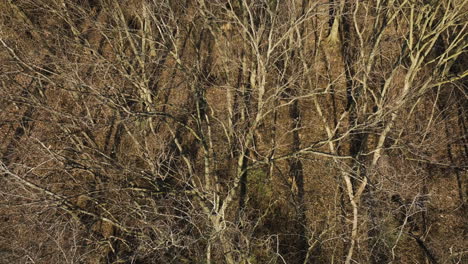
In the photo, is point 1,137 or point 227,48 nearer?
point 227,48

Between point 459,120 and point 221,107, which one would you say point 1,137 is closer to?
point 221,107

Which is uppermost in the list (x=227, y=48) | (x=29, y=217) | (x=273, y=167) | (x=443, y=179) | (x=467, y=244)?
(x=227, y=48)

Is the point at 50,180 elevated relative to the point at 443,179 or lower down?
elevated

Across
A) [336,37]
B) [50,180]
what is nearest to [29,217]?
[50,180]

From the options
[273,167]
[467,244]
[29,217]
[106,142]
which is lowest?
[467,244]

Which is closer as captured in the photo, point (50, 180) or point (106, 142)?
point (50, 180)

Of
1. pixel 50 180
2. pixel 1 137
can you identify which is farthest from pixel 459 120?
pixel 1 137

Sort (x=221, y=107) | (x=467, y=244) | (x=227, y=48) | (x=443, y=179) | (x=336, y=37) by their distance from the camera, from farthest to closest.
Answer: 1. (x=336, y=37)
2. (x=221, y=107)
3. (x=443, y=179)
4. (x=467, y=244)
5. (x=227, y=48)

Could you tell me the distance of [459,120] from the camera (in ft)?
35.1

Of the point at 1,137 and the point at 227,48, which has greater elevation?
the point at 227,48

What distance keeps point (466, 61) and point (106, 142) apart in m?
12.8

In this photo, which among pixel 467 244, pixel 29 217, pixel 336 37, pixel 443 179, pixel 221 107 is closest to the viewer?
pixel 29 217

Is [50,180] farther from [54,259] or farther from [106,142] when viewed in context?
[54,259]

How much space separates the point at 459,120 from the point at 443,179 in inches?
91.9
